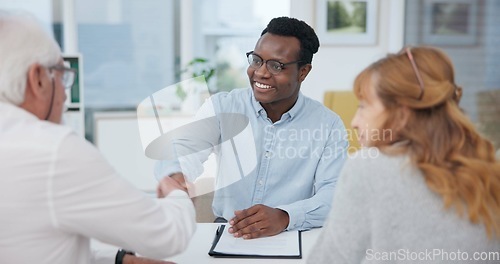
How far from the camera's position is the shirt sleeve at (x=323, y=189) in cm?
194

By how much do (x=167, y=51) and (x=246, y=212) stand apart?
13.3 feet

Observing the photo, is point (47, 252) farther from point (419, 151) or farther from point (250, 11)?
point (250, 11)

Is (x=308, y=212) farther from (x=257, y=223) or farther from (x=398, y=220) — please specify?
(x=398, y=220)

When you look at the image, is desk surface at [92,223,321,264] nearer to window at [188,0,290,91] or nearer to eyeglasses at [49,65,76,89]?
eyeglasses at [49,65,76,89]

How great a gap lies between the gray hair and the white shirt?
40 mm

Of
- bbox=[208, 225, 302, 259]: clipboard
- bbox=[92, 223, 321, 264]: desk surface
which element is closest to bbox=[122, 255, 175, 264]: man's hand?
bbox=[92, 223, 321, 264]: desk surface

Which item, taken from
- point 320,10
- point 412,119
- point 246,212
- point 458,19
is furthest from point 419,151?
point 458,19

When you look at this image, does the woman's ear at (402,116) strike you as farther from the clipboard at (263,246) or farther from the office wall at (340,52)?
the office wall at (340,52)

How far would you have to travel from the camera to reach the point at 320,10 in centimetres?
522

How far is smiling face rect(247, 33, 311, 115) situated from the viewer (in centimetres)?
231

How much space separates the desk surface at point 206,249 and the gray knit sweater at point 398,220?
24 centimetres

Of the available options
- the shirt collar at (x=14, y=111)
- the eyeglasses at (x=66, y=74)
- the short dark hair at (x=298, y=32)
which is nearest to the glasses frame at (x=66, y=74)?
the eyeglasses at (x=66, y=74)

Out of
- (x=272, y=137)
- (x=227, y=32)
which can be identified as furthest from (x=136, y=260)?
(x=227, y=32)

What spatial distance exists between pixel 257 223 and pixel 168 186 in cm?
45
